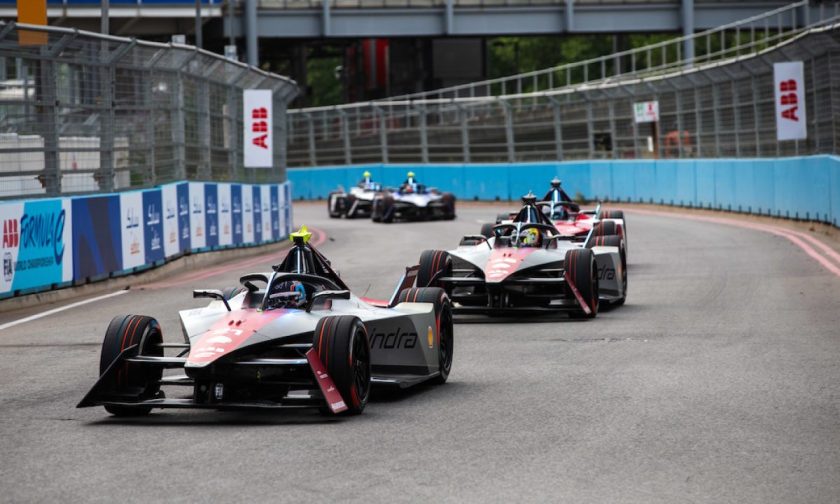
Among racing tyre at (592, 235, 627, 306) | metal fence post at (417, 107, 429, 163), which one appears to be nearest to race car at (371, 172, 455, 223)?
metal fence post at (417, 107, 429, 163)

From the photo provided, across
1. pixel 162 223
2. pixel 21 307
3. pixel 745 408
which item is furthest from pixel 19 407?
pixel 162 223

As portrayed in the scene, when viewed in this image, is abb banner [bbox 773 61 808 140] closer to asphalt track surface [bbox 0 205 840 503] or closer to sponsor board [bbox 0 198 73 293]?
asphalt track surface [bbox 0 205 840 503]

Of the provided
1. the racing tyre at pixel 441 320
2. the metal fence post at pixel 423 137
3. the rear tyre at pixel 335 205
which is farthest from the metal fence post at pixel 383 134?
the racing tyre at pixel 441 320

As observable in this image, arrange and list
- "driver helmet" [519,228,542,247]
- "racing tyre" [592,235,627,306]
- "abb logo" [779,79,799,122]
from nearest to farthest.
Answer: "driver helmet" [519,228,542,247] → "racing tyre" [592,235,627,306] → "abb logo" [779,79,799,122]

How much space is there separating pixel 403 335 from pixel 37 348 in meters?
4.32

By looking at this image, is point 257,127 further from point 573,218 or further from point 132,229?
point 573,218

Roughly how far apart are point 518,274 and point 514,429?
6.66 metres

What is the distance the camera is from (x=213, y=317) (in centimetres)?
980

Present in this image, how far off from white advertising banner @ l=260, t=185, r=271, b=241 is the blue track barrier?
10585 millimetres

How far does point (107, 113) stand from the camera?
20484 millimetres

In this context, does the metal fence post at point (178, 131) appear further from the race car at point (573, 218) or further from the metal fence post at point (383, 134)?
the metal fence post at point (383, 134)

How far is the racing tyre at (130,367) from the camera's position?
29.9 ft

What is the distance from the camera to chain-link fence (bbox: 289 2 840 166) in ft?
98.0

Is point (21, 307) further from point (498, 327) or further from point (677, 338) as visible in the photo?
point (677, 338)
